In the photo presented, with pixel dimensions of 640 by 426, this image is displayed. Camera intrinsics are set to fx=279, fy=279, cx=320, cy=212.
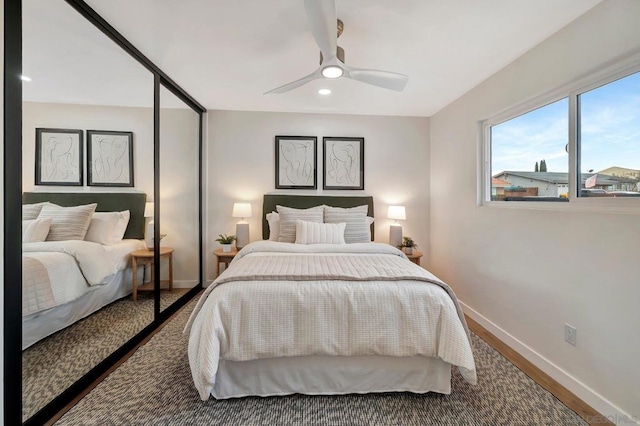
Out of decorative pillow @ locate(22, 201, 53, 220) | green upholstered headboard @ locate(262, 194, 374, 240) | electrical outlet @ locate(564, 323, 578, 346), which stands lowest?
electrical outlet @ locate(564, 323, 578, 346)

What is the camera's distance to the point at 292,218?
3.32m

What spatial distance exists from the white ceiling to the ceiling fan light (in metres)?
0.30

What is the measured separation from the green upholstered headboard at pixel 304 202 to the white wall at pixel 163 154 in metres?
0.88

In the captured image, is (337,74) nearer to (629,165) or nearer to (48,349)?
(629,165)

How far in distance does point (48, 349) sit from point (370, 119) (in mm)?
3772

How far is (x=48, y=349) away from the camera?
5.09 feet

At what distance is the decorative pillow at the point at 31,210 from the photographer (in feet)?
4.54

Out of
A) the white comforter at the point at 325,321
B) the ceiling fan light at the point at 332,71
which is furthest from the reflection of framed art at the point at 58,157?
the ceiling fan light at the point at 332,71

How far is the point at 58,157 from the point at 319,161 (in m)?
2.70

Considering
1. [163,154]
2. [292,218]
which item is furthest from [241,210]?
[163,154]

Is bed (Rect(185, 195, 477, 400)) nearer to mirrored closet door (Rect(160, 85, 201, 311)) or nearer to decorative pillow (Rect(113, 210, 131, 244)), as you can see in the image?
decorative pillow (Rect(113, 210, 131, 244))

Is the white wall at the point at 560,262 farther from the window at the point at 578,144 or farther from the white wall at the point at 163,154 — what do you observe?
the white wall at the point at 163,154

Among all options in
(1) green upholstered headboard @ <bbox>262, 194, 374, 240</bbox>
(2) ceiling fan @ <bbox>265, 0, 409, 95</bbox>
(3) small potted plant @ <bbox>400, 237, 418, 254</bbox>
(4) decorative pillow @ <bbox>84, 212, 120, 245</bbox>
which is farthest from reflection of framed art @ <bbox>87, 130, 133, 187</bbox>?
(3) small potted plant @ <bbox>400, 237, 418, 254</bbox>

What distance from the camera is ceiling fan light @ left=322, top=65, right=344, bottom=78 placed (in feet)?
6.13
